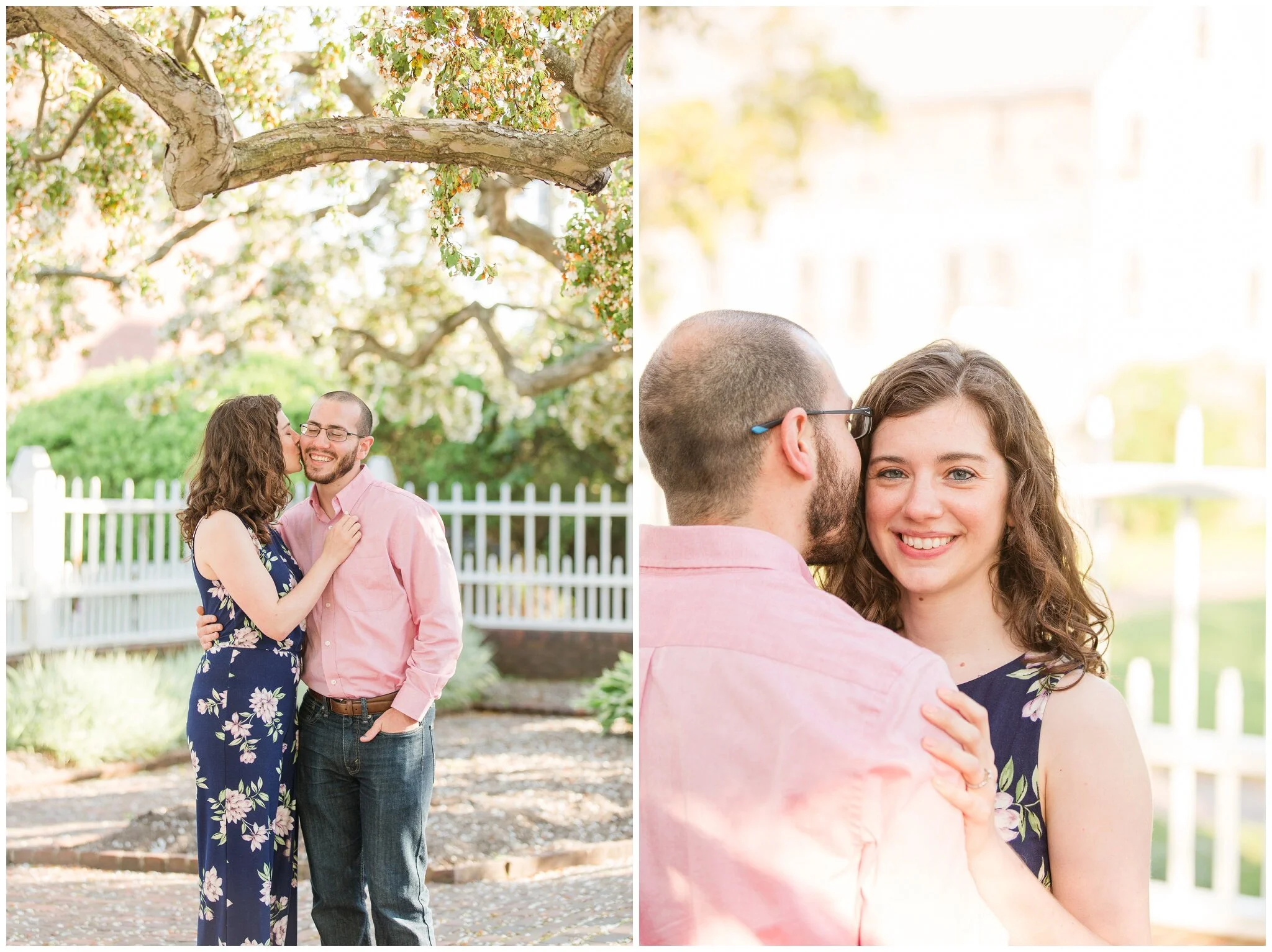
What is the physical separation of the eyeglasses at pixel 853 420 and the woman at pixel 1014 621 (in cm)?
4

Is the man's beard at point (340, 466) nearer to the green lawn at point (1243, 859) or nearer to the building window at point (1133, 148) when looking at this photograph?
the green lawn at point (1243, 859)

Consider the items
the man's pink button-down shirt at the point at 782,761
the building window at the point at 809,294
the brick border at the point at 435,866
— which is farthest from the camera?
the building window at the point at 809,294

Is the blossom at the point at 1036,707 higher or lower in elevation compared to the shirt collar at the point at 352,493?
lower

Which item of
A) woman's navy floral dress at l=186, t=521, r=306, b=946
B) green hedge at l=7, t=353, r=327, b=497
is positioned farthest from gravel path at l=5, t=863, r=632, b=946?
green hedge at l=7, t=353, r=327, b=497

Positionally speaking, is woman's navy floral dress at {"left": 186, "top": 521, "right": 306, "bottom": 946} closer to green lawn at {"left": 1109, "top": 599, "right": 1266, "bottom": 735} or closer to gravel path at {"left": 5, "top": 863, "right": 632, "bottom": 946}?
gravel path at {"left": 5, "top": 863, "right": 632, "bottom": 946}

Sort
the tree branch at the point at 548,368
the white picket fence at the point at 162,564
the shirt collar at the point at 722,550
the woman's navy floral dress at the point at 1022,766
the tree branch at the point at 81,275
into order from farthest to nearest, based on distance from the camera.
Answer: the white picket fence at the point at 162,564, the tree branch at the point at 548,368, the tree branch at the point at 81,275, the woman's navy floral dress at the point at 1022,766, the shirt collar at the point at 722,550

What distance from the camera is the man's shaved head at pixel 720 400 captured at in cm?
171

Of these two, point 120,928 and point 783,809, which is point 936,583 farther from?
point 120,928

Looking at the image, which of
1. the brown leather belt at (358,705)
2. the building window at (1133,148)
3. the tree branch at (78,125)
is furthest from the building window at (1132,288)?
the brown leather belt at (358,705)

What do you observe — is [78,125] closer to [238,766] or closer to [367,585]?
[367,585]

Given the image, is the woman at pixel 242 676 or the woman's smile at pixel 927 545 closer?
the woman's smile at pixel 927 545

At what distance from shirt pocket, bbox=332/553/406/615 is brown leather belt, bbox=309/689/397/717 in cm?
20

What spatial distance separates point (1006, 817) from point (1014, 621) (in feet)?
1.06

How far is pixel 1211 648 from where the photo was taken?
572 inches
